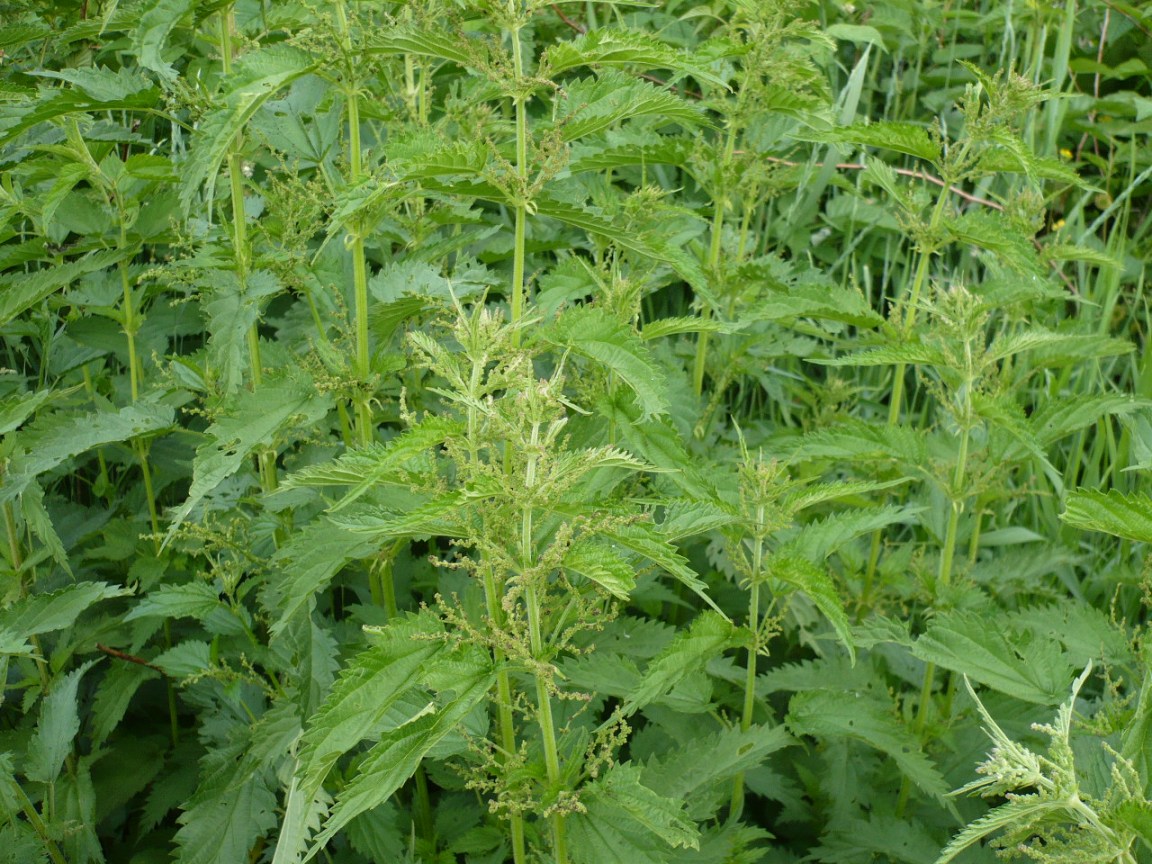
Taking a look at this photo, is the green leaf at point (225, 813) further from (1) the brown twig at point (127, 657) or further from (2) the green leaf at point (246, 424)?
(2) the green leaf at point (246, 424)

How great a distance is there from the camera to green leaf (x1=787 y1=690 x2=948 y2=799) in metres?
2.04

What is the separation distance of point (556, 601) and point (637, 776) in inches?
13.3

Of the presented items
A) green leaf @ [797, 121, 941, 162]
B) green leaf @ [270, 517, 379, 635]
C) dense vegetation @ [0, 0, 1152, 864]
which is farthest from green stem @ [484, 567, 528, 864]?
green leaf @ [797, 121, 941, 162]

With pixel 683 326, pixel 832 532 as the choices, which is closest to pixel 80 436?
pixel 683 326

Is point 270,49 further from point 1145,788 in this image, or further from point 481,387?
point 1145,788

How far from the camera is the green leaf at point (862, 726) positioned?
6.68 feet

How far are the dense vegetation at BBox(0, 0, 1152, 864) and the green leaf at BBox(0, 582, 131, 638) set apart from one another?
1 cm

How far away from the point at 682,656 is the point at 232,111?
3.65ft

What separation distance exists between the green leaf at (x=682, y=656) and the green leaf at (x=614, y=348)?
410mm

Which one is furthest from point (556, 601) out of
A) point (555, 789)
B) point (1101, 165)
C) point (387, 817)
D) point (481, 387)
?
point (1101, 165)

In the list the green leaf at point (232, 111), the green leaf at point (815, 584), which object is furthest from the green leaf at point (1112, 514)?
the green leaf at point (232, 111)

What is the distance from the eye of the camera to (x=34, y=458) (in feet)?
6.57

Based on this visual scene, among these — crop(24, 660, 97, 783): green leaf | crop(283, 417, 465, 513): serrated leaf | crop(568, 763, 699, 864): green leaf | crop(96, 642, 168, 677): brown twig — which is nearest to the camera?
crop(283, 417, 465, 513): serrated leaf

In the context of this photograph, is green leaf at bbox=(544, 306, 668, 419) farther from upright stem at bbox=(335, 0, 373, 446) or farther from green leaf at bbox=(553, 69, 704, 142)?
upright stem at bbox=(335, 0, 373, 446)
